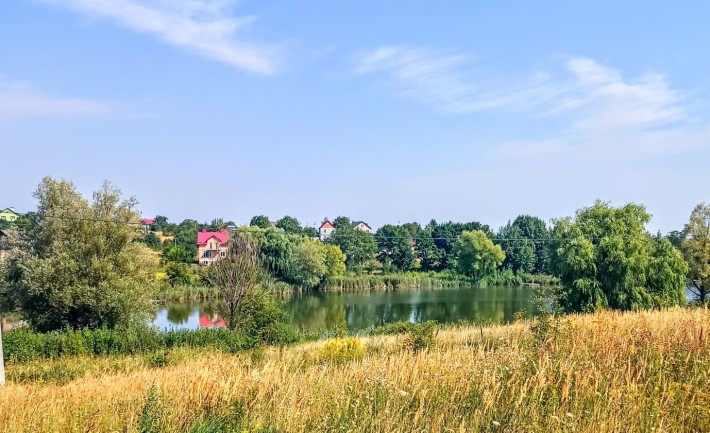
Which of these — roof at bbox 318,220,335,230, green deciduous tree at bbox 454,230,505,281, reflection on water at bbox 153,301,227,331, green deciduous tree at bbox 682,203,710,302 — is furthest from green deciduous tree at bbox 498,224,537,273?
roof at bbox 318,220,335,230

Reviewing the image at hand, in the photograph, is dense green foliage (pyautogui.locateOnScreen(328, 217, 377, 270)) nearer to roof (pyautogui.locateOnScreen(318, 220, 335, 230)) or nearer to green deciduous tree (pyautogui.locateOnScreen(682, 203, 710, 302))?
green deciduous tree (pyautogui.locateOnScreen(682, 203, 710, 302))

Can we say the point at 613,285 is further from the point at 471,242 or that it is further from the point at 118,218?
the point at 471,242

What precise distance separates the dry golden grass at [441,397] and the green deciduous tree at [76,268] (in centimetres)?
1866

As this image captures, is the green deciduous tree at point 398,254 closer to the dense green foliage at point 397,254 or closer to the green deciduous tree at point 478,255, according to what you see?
the dense green foliage at point 397,254

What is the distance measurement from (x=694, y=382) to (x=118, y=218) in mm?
23706

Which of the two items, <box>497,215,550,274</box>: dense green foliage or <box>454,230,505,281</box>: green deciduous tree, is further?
<box>497,215,550,274</box>: dense green foliage

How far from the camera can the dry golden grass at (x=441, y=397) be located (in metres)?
3.38

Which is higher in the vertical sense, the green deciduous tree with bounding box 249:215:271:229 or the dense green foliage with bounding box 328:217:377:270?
the green deciduous tree with bounding box 249:215:271:229

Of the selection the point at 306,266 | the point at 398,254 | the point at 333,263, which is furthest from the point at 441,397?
the point at 398,254

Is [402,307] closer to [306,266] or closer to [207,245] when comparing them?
[306,266]

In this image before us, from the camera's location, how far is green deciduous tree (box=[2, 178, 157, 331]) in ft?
70.7

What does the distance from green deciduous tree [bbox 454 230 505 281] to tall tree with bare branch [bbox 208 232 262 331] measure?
45236 millimetres

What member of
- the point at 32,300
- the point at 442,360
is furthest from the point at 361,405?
the point at 32,300

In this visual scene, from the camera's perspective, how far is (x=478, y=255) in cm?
6881
